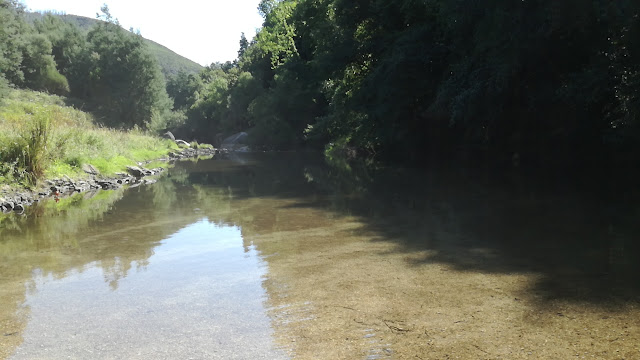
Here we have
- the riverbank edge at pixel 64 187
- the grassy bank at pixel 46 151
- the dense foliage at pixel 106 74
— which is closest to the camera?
the riverbank edge at pixel 64 187

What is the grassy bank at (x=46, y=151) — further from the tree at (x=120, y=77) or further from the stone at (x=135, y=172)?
the tree at (x=120, y=77)

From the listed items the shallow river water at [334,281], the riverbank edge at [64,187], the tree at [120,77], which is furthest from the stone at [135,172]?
the tree at [120,77]

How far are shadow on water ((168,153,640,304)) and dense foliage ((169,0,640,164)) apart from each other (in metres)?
1.74

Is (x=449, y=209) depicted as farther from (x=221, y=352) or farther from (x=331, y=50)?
(x=331, y=50)

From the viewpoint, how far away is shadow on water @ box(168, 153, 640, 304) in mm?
5312

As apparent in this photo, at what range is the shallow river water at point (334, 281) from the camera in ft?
12.8

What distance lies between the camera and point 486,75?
12.9 meters

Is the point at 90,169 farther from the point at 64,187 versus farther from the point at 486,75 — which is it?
the point at 486,75

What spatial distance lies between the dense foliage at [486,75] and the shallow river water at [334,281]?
2.33 meters

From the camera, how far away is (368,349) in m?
3.78

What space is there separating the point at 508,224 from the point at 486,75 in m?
6.03

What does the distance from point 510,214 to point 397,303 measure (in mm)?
5006

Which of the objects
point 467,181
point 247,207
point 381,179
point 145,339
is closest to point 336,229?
point 247,207

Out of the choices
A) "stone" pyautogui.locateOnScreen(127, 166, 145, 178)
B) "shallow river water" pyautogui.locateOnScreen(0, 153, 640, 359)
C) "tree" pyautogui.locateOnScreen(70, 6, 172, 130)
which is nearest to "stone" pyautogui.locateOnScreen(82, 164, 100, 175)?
"stone" pyautogui.locateOnScreen(127, 166, 145, 178)
